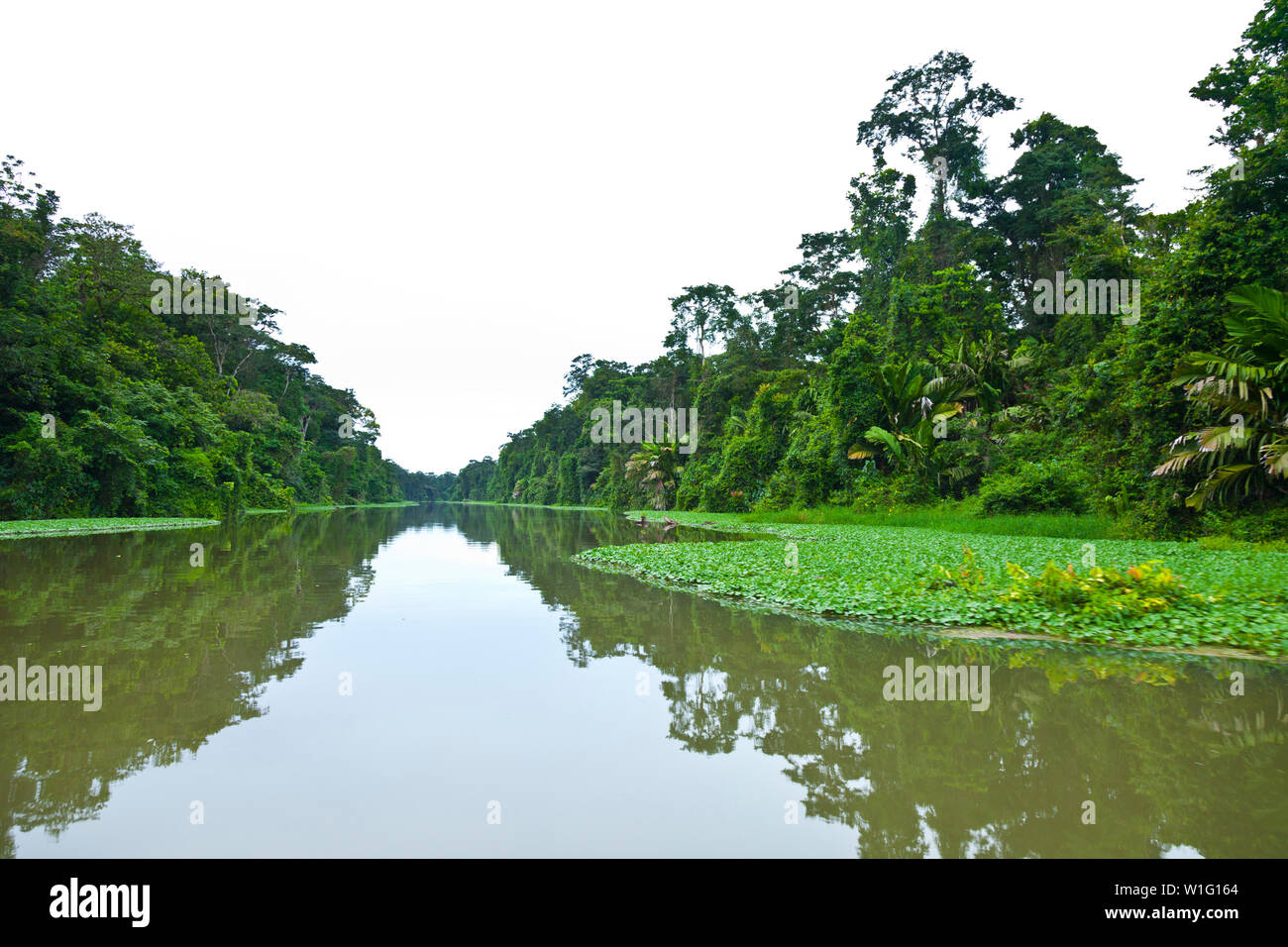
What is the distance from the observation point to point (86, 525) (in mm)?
20172

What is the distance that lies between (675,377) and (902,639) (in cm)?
4089

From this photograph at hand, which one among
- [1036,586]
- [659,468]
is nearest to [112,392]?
[659,468]

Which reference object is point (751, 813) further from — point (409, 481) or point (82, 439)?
point (409, 481)

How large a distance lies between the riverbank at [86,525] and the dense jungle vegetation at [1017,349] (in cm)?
2369

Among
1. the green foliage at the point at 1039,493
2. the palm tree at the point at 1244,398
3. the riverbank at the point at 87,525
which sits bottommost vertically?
the riverbank at the point at 87,525

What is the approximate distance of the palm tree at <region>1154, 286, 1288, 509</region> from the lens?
10000 mm

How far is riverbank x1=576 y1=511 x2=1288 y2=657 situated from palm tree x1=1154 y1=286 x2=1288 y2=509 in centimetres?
146

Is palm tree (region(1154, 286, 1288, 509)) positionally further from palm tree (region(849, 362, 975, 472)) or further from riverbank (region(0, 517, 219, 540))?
riverbank (region(0, 517, 219, 540))

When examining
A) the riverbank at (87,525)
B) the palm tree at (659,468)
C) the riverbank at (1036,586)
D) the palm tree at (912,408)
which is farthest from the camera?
the palm tree at (659,468)

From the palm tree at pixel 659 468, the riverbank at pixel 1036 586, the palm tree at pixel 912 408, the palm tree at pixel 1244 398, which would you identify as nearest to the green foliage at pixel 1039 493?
the palm tree at pixel 912 408

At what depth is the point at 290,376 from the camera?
50844 mm

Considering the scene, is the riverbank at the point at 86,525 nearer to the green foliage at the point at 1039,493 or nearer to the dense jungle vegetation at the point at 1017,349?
the dense jungle vegetation at the point at 1017,349

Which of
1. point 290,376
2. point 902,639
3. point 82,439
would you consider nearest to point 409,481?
point 290,376

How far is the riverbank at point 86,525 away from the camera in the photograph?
58.4 ft
